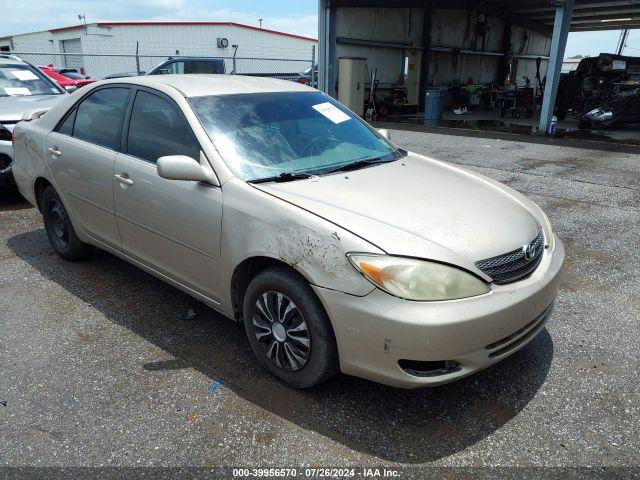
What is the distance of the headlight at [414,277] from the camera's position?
7.25ft

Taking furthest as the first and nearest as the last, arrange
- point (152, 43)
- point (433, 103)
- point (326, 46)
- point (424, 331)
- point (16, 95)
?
point (152, 43) < point (433, 103) < point (326, 46) < point (16, 95) < point (424, 331)

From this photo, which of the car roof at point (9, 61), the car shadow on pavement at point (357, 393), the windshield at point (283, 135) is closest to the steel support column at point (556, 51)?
the windshield at point (283, 135)

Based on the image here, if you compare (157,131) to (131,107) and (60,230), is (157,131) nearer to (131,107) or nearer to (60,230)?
(131,107)

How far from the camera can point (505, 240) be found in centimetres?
251

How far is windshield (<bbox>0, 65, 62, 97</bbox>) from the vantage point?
7055 mm

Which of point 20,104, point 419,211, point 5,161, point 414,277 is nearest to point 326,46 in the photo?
point 20,104

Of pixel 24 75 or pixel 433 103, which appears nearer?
pixel 24 75

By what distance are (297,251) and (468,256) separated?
817mm

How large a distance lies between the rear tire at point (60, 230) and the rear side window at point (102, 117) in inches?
27.9

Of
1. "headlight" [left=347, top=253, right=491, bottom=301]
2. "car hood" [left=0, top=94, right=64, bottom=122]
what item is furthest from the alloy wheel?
"car hood" [left=0, top=94, right=64, bottom=122]

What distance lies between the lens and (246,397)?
105 inches

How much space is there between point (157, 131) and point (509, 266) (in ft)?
7.71

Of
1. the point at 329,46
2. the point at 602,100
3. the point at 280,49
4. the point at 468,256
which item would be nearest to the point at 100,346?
the point at 468,256

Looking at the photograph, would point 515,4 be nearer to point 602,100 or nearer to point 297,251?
point 602,100
